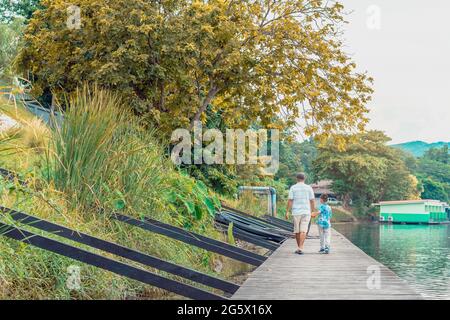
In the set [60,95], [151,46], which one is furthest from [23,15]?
[151,46]

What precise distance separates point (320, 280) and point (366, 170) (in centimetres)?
6429

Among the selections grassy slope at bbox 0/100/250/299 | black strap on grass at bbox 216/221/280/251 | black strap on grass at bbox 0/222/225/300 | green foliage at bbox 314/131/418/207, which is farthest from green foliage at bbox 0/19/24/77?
green foliage at bbox 314/131/418/207

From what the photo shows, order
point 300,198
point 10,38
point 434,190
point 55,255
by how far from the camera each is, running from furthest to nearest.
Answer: point 434,190 → point 10,38 → point 300,198 → point 55,255

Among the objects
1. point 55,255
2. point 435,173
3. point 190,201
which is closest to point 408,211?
point 435,173

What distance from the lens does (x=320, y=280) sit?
8.16 m

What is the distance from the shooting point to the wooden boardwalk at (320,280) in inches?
276

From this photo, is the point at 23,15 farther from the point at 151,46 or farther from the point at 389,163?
the point at 389,163

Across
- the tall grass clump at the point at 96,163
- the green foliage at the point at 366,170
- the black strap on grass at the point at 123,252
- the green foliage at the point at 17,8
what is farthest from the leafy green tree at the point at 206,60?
the green foliage at the point at 366,170

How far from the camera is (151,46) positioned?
16.8m

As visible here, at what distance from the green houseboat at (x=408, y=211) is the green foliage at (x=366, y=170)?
2208mm

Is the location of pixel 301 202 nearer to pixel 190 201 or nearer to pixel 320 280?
pixel 190 201

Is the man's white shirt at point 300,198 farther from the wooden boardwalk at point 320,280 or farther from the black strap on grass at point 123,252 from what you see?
the black strap on grass at point 123,252

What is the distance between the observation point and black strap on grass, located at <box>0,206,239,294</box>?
6.10m
